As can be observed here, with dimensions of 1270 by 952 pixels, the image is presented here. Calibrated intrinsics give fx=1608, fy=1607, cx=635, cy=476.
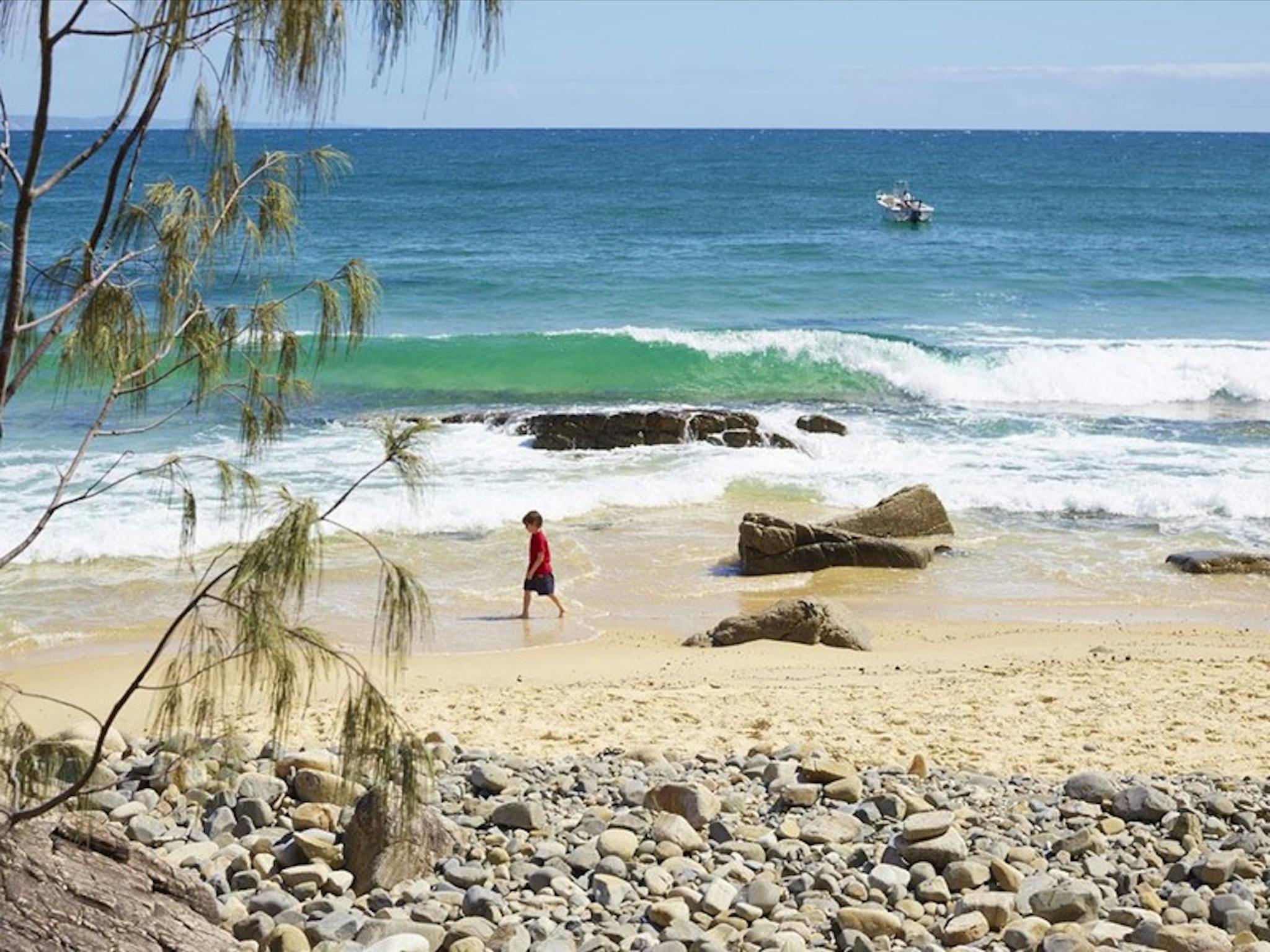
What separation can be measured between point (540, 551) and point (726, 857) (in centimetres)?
661

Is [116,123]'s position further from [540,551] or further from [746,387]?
[746,387]

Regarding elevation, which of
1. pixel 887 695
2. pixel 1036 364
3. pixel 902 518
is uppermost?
pixel 1036 364

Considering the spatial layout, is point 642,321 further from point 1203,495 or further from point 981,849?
point 981,849

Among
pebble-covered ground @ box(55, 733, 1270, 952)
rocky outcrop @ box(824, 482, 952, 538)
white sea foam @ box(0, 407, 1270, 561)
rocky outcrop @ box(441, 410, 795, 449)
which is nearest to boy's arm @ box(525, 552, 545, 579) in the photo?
white sea foam @ box(0, 407, 1270, 561)

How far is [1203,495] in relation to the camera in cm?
1855

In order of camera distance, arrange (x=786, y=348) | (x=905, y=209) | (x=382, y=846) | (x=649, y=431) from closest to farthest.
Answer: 1. (x=382, y=846)
2. (x=649, y=431)
3. (x=786, y=348)
4. (x=905, y=209)

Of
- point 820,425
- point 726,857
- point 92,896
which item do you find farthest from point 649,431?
point 92,896

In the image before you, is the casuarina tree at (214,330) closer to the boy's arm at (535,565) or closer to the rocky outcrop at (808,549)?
the boy's arm at (535,565)

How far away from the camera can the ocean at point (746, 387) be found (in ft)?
52.6

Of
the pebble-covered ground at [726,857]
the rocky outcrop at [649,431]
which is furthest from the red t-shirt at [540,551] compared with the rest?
the rocky outcrop at [649,431]

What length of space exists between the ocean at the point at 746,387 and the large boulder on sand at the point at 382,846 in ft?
5.94

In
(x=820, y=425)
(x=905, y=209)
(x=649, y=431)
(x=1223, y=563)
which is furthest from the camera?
(x=905, y=209)

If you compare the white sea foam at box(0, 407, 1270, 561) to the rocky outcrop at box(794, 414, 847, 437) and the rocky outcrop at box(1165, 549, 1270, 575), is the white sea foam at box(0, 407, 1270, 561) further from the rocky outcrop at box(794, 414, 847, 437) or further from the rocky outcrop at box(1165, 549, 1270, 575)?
the rocky outcrop at box(1165, 549, 1270, 575)

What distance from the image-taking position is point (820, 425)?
22.2m
